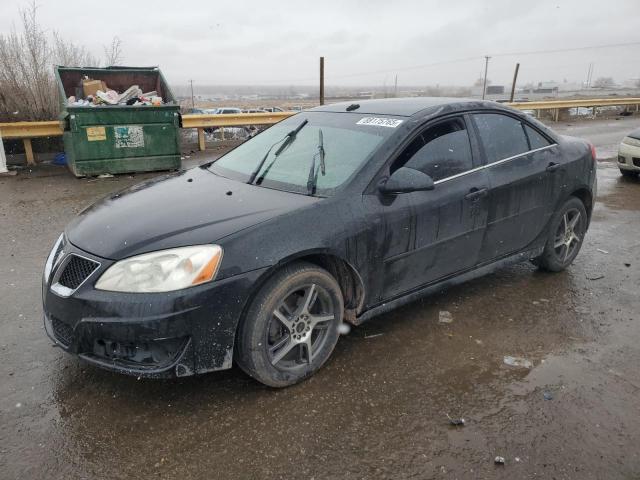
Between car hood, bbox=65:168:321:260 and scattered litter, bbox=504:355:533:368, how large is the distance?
5.31ft

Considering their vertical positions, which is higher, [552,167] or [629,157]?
[552,167]

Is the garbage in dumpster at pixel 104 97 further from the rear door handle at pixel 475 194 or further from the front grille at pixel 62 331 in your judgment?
the rear door handle at pixel 475 194

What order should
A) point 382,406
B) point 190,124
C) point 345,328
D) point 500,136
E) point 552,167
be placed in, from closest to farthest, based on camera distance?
point 382,406, point 345,328, point 500,136, point 552,167, point 190,124

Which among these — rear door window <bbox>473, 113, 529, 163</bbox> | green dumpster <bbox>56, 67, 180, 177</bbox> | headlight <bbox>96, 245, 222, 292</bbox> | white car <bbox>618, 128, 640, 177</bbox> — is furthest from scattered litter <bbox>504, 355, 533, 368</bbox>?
green dumpster <bbox>56, 67, 180, 177</bbox>

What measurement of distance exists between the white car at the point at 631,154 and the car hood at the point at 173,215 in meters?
8.36

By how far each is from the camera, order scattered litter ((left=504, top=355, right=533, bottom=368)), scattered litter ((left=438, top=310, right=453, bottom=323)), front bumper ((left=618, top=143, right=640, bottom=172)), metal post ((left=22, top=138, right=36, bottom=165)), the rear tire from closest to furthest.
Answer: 1. scattered litter ((left=504, top=355, right=533, bottom=368))
2. scattered litter ((left=438, top=310, right=453, bottom=323))
3. the rear tire
4. front bumper ((left=618, top=143, right=640, bottom=172))
5. metal post ((left=22, top=138, right=36, bottom=165))

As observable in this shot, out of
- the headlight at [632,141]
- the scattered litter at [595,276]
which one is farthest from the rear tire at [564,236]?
the headlight at [632,141]

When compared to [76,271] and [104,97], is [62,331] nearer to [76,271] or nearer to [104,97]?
[76,271]

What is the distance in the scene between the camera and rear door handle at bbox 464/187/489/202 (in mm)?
3494

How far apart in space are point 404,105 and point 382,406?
2.17 meters

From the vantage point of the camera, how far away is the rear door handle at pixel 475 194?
349 centimetres

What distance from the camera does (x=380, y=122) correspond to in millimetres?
3455

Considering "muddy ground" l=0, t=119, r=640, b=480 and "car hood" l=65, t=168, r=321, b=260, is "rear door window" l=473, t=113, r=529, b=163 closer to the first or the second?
"muddy ground" l=0, t=119, r=640, b=480

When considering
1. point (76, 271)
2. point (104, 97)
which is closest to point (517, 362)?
point (76, 271)
